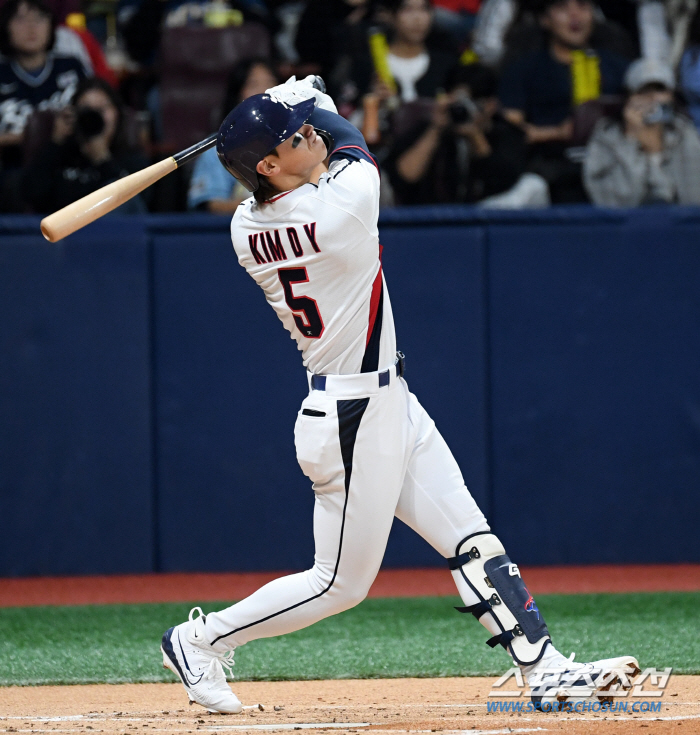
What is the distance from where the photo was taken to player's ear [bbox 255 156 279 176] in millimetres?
2816

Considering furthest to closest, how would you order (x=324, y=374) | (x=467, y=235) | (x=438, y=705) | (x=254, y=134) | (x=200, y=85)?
(x=200, y=85) < (x=467, y=235) < (x=438, y=705) < (x=324, y=374) < (x=254, y=134)

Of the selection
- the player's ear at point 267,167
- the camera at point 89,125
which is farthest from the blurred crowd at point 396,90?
the player's ear at point 267,167

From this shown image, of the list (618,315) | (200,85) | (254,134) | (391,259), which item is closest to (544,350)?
(618,315)

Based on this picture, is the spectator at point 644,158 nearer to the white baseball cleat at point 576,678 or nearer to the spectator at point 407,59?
the spectator at point 407,59

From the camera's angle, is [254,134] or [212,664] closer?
[254,134]

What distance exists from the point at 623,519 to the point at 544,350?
0.89m

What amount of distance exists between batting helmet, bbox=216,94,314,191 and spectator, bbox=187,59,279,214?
3063 mm

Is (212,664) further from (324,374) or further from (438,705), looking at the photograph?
(324,374)

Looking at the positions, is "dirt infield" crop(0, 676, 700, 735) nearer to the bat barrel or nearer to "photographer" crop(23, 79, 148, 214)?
the bat barrel

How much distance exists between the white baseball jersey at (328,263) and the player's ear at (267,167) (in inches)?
2.9

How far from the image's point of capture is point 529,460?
5.54 metres

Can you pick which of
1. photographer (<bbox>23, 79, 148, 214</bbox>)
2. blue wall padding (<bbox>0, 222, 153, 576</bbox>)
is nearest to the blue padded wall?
blue wall padding (<bbox>0, 222, 153, 576</bbox>)

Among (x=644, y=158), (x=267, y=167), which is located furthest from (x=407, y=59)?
(x=267, y=167)

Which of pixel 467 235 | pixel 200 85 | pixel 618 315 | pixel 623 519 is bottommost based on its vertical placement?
pixel 623 519
